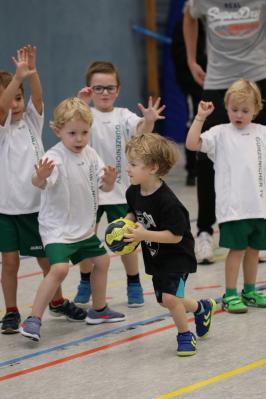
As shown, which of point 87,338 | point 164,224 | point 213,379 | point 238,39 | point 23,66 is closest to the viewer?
point 213,379

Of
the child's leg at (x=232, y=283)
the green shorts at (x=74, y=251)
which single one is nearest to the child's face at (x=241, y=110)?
the child's leg at (x=232, y=283)

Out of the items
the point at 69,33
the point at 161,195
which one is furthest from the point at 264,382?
the point at 69,33

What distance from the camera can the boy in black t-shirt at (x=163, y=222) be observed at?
4.67 m

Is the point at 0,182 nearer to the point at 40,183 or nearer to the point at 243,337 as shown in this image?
the point at 40,183

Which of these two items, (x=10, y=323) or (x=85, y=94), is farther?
(x=85, y=94)

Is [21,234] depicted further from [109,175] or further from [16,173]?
[109,175]

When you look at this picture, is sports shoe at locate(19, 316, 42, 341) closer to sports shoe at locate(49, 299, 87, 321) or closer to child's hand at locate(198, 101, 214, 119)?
sports shoe at locate(49, 299, 87, 321)

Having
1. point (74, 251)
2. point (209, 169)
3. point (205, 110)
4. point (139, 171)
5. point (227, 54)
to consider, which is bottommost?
point (74, 251)

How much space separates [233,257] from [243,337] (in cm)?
67

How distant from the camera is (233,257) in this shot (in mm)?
5457

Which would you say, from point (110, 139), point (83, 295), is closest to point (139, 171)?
point (110, 139)

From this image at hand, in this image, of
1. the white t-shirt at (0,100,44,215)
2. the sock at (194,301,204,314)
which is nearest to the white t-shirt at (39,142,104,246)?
the white t-shirt at (0,100,44,215)

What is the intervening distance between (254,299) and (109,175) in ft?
3.61

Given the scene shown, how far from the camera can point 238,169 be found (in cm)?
550
